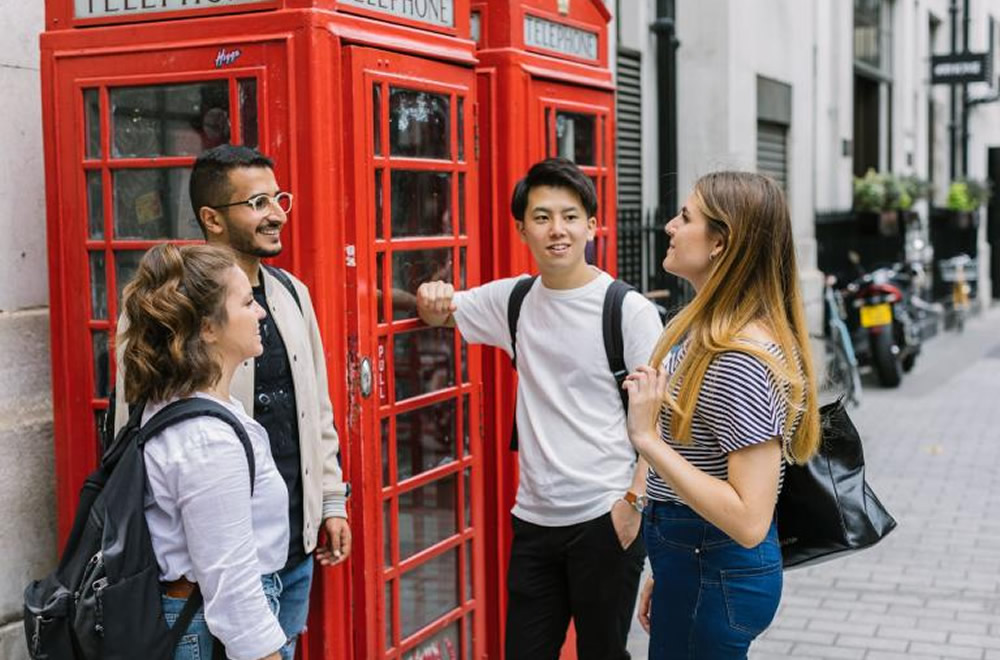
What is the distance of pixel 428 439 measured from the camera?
4453mm

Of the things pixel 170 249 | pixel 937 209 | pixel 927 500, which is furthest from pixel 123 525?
pixel 937 209

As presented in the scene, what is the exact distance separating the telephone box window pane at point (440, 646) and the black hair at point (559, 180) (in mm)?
1481

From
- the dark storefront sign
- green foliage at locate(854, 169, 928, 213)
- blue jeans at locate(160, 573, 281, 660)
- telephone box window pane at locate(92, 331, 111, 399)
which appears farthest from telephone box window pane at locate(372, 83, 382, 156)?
Result: the dark storefront sign

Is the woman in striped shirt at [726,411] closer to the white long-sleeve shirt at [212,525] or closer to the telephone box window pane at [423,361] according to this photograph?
the white long-sleeve shirt at [212,525]

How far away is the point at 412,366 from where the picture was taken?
434 centimetres

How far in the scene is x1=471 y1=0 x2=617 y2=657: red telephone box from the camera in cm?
473

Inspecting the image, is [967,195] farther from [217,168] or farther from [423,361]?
[217,168]

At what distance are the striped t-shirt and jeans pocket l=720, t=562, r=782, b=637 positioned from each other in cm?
23

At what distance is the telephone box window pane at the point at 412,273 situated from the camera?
418 centimetres

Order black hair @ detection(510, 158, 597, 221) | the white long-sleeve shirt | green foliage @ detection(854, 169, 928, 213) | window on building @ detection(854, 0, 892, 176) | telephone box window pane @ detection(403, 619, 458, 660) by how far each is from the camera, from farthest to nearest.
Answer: window on building @ detection(854, 0, 892, 176)
green foliage @ detection(854, 169, 928, 213)
telephone box window pane @ detection(403, 619, 458, 660)
black hair @ detection(510, 158, 597, 221)
the white long-sleeve shirt

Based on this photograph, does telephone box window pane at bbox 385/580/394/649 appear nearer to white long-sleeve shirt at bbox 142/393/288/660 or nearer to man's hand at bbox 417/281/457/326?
man's hand at bbox 417/281/457/326

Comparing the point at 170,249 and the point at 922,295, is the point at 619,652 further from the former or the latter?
the point at 922,295

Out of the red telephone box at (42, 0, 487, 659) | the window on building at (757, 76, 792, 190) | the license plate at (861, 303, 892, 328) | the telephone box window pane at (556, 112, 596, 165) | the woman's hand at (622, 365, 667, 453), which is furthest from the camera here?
the license plate at (861, 303, 892, 328)

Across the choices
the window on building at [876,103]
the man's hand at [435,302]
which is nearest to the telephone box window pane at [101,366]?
the man's hand at [435,302]
